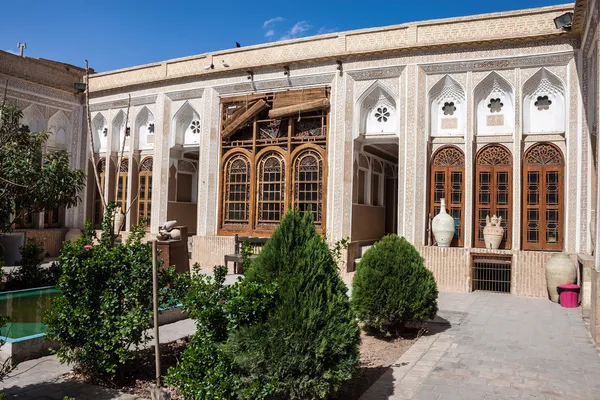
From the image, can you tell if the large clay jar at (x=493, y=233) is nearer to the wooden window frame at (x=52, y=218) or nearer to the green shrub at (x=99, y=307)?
the green shrub at (x=99, y=307)

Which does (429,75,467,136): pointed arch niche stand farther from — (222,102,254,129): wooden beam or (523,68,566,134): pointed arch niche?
(222,102,254,129): wooden beam

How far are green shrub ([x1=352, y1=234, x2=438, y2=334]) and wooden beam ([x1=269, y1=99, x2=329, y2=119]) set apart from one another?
711 centimetres

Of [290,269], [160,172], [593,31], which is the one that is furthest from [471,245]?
[160,172]

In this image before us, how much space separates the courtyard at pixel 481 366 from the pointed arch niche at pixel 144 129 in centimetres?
1041

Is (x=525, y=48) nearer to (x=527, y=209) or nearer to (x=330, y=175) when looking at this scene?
(x=527, y=209)

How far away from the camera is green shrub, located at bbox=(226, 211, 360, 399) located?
12.8ft

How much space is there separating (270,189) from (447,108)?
544 centimetres

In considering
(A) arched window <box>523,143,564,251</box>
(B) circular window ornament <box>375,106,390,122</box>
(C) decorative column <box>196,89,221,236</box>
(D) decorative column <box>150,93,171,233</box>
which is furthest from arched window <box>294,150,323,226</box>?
(A) arched window <box>523,143,564,251</box>

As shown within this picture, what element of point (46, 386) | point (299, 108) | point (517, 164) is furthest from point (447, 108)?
point (46, 386)

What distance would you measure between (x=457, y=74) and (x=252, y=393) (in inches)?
413

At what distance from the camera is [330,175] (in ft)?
43.8

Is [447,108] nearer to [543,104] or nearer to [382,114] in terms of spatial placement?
[382,114]

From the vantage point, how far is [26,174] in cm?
848

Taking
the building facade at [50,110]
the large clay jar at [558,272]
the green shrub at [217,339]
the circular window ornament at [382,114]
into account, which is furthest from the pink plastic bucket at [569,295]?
the building facade at [50,110]
